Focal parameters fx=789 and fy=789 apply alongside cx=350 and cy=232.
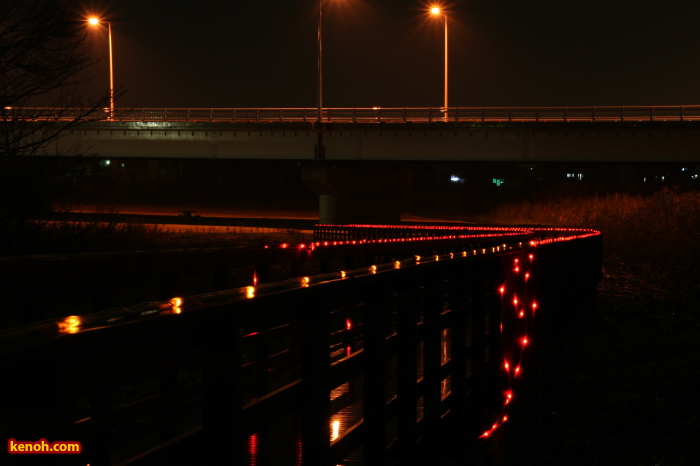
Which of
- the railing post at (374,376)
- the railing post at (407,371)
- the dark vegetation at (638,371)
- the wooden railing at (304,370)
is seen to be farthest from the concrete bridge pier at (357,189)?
the railing post at (374,376)

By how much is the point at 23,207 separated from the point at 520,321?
11.2m

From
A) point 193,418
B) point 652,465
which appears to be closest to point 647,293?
point 652,465

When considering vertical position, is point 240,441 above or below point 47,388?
below

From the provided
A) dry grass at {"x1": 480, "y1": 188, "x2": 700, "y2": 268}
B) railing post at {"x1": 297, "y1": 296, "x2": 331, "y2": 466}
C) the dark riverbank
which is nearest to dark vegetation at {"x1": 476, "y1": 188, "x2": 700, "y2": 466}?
the dark riverbank

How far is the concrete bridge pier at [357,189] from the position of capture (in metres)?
51.0

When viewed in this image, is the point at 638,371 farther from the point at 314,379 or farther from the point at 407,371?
the point at 314,379

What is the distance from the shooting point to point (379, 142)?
4997 centimetres

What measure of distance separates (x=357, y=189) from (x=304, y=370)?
48.2 metres

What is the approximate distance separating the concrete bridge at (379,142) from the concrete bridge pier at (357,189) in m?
0.07

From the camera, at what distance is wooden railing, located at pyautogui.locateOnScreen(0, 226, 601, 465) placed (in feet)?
7.08

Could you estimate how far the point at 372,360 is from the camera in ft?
14.1

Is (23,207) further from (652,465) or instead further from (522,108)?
(522,108)

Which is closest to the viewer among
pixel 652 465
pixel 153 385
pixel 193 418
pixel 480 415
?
pixel 193 418

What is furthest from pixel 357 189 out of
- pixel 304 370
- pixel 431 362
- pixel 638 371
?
pixel 304 370
